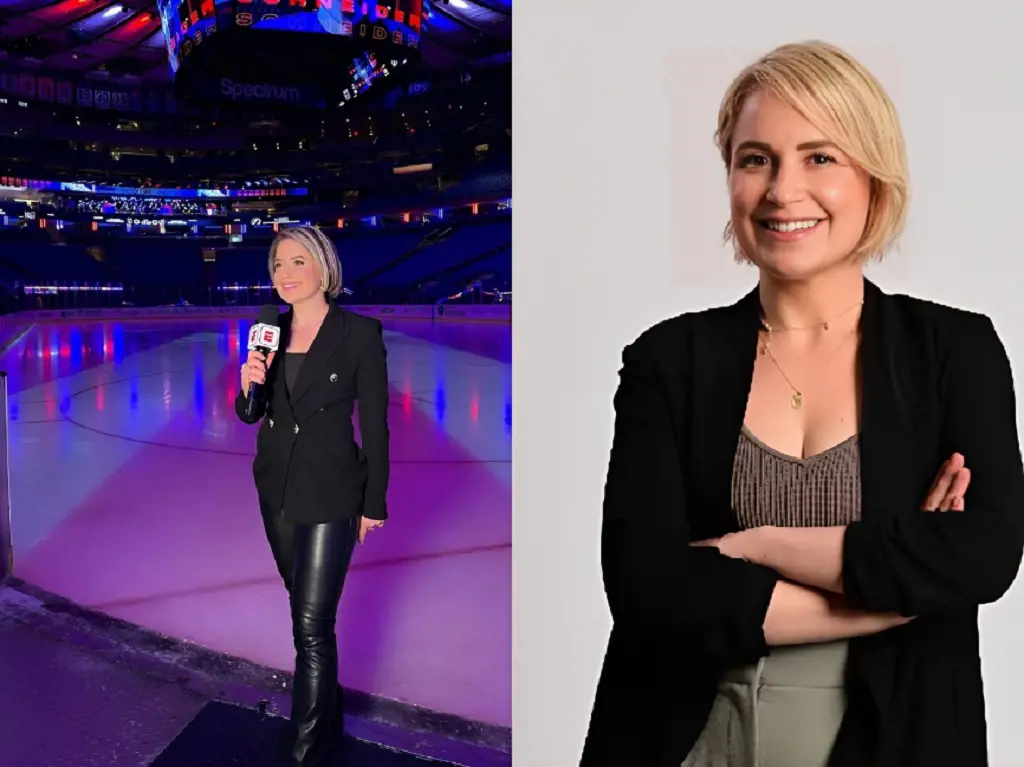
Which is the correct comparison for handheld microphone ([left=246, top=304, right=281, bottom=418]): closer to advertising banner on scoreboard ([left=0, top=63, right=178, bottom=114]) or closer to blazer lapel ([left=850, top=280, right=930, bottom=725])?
blazer lapel ([left=850, top=280, right=930, bottom=725])

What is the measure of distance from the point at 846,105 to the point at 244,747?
242cm

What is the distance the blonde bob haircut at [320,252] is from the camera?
2291 mm

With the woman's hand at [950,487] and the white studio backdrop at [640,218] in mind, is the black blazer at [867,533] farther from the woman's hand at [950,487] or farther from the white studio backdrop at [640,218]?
the white studio backdrop at [640,218]

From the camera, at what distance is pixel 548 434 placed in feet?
6.14

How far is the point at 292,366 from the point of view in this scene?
2303 mm

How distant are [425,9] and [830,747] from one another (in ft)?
11.3

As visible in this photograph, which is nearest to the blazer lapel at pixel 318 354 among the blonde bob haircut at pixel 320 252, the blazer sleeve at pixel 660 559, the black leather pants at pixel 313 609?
the blonde bob haircut at pixel 320 252

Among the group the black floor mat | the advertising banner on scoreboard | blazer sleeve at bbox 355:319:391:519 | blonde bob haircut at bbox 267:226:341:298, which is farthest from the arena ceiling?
the black floor mat

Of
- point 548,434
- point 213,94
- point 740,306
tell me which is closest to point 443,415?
point 213,94

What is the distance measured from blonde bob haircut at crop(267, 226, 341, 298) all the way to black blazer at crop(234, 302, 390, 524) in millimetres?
65

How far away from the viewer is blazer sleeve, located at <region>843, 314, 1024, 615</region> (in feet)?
3.09

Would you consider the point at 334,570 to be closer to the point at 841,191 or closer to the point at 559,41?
the point at 559,41

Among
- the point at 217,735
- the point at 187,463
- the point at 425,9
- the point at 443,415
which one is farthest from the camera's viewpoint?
the point at 443,415

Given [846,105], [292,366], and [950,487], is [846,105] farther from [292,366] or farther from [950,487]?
[292,366]
